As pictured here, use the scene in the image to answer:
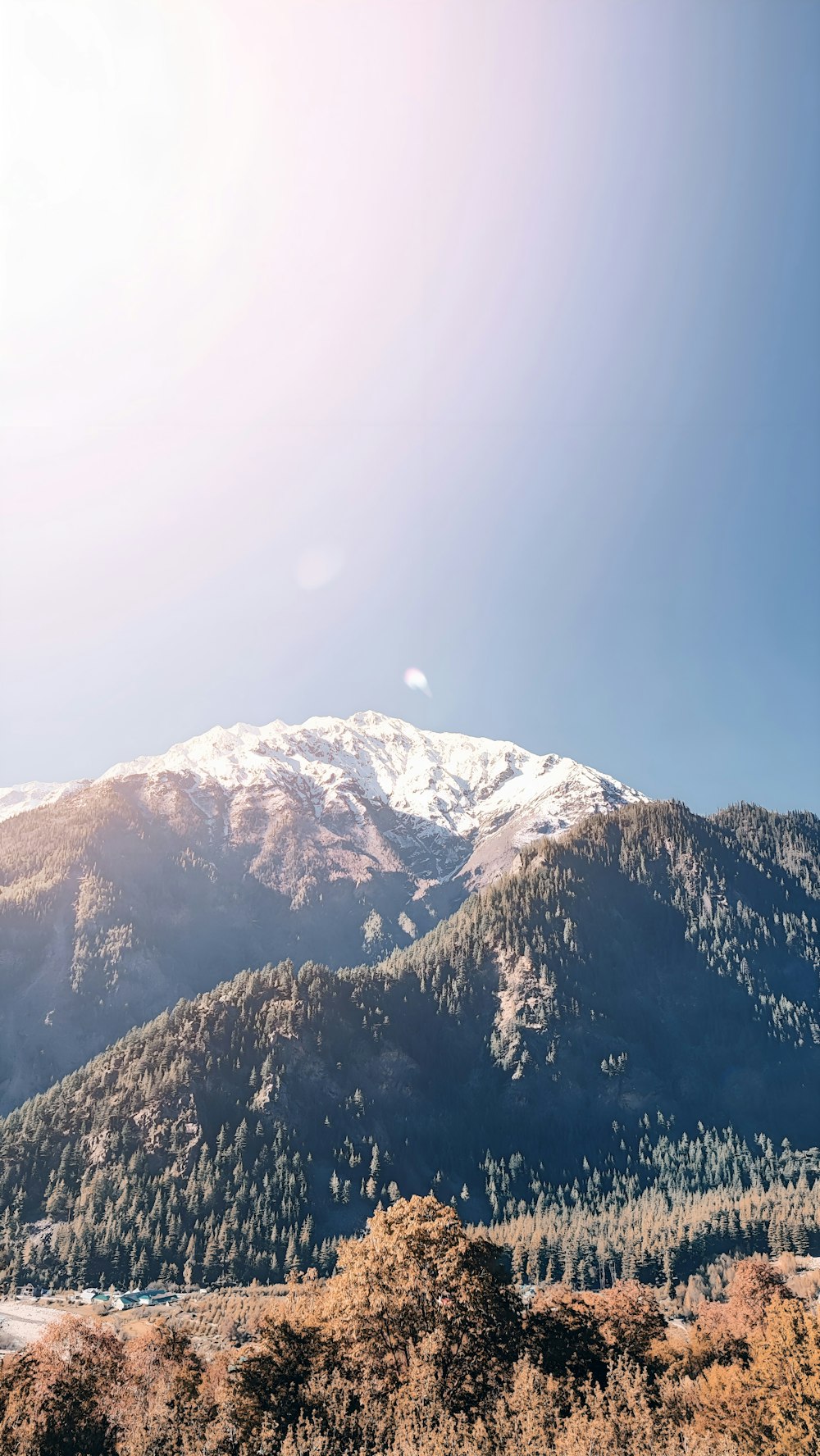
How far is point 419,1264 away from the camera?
52062 millimetres

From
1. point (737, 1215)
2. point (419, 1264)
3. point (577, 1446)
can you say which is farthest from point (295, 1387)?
point (737, 1215)

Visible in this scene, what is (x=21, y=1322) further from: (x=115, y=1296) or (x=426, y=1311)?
(x=426, y=1311)

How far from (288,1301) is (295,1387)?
2477 centimetres

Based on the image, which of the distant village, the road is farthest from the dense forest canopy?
the distant village

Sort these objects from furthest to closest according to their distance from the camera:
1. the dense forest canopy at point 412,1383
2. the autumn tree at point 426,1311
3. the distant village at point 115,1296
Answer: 1. the distant village at point 115,1296
2. the autumn tree at point 426,1311
3. the dense forest canopy at point 412,1383

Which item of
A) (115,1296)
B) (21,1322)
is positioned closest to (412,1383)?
(21,1322)

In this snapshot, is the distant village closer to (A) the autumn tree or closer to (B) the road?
(B) the road

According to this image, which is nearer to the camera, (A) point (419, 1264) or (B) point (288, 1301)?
(A) point (419, 1264)

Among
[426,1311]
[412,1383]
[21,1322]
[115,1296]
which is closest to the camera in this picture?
[412,1383]

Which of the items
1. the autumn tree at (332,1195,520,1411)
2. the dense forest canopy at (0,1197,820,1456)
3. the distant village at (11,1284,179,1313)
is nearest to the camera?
the dense forest canopy at (0,1197,820,1456)

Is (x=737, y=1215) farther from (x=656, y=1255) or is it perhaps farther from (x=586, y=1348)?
(x=586, y=1348)

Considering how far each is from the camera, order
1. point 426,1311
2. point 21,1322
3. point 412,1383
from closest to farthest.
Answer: point 412,1383, point 426,1311, point 21,1322

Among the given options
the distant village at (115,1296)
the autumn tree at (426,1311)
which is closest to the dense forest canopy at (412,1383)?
the autumn tree at (426,1311)

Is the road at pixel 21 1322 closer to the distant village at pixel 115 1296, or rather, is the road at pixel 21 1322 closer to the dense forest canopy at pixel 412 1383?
the distant village at pixel 115 1296
